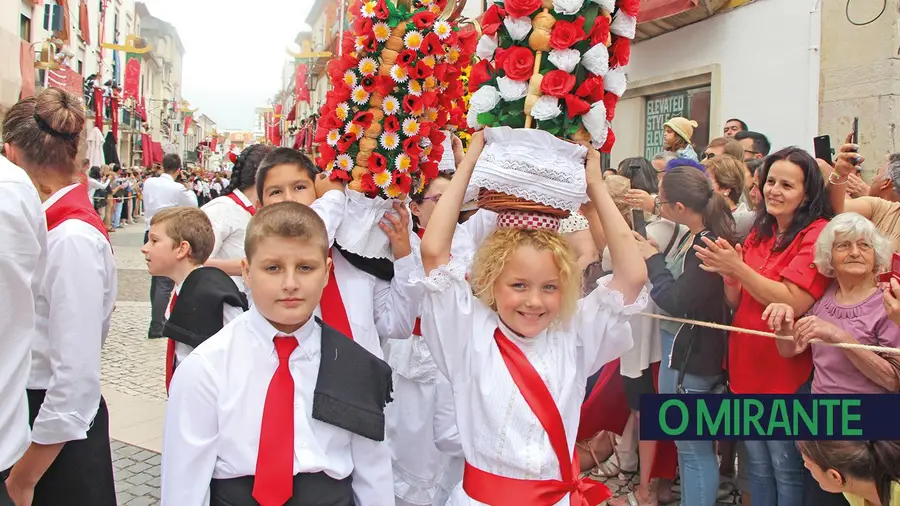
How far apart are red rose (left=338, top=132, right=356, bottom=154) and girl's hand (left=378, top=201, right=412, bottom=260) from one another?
0.32 m

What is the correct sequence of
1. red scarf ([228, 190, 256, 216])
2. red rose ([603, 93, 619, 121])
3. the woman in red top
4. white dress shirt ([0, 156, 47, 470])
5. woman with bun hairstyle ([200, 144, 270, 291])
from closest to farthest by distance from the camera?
white dress shirt ([0, 156, 47, 470])
red rose ([603, 93, 619, 121])
the woman in red top
woman with bun hairstyle ([200, 144, 270, 291])
red scarf ([228, 190, 256, 216])

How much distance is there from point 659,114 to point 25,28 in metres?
19.3

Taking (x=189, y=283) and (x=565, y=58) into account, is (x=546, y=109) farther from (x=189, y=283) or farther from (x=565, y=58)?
(x=189, y=283)

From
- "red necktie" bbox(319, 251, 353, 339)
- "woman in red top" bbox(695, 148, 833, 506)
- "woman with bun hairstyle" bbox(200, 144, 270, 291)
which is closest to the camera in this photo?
"red necktie" bbox(319, 251, 353, 339)

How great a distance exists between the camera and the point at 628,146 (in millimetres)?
11117

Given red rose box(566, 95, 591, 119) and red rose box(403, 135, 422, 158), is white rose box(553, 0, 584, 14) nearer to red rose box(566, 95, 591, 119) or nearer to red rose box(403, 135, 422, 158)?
red rose box(566, 95, 591, 119)

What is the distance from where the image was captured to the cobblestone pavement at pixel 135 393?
4477mm

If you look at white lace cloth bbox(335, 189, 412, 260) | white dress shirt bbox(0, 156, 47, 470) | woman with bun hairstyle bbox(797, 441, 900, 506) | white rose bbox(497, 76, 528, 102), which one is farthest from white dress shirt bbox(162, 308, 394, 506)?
woman with bun hairstyle bbox(797, 441, 900, 506)

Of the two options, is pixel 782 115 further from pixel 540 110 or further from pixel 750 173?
pixel 540 110

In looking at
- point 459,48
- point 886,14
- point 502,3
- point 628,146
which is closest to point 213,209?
point 459,48

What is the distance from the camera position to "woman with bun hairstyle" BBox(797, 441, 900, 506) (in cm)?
248

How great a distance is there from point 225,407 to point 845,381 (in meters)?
2.51

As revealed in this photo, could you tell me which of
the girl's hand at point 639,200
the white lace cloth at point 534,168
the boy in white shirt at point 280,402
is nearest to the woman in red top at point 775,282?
the girl's hand at point 639,200

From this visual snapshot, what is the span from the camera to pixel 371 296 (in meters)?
3.06
